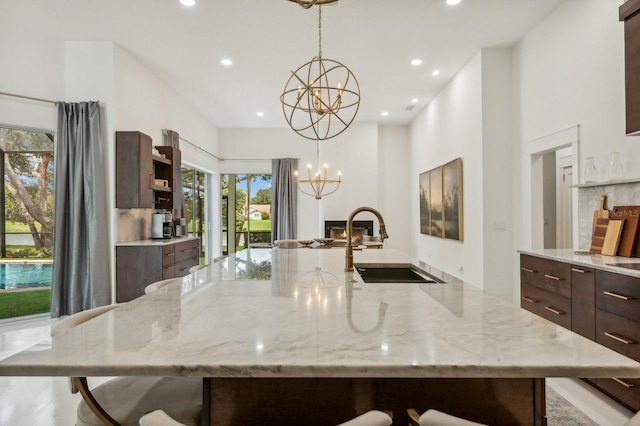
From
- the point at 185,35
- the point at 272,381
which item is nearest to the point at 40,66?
the point at 185,35

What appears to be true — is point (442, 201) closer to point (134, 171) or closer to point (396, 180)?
point (396, 180)

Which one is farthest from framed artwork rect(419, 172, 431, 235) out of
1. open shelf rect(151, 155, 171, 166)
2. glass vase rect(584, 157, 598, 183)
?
open shelf rect(151, 155, 171, 166)

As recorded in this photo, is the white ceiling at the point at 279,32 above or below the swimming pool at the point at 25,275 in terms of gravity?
above

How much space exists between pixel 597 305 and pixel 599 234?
33.4 inches

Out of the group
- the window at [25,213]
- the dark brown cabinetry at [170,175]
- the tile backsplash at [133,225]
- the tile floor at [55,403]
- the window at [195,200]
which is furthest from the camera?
the window at [195,200]

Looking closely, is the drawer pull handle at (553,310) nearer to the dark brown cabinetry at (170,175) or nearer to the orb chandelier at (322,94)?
the orb chandelier at (322,94)

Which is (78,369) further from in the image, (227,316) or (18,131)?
(18,131)

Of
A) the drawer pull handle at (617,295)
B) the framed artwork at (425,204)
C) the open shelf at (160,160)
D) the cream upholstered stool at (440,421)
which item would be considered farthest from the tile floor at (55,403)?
the framed artwork at (425,204)

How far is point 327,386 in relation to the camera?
937 millimetres

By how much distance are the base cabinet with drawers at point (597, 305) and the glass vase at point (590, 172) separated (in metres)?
0.81

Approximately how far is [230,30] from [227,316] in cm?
383

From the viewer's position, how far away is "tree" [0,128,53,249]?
4309mm

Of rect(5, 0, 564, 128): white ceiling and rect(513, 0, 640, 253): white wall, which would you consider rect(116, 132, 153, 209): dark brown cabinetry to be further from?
rect(513, 0, 640, 253): white wall

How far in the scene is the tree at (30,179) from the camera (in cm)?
431
